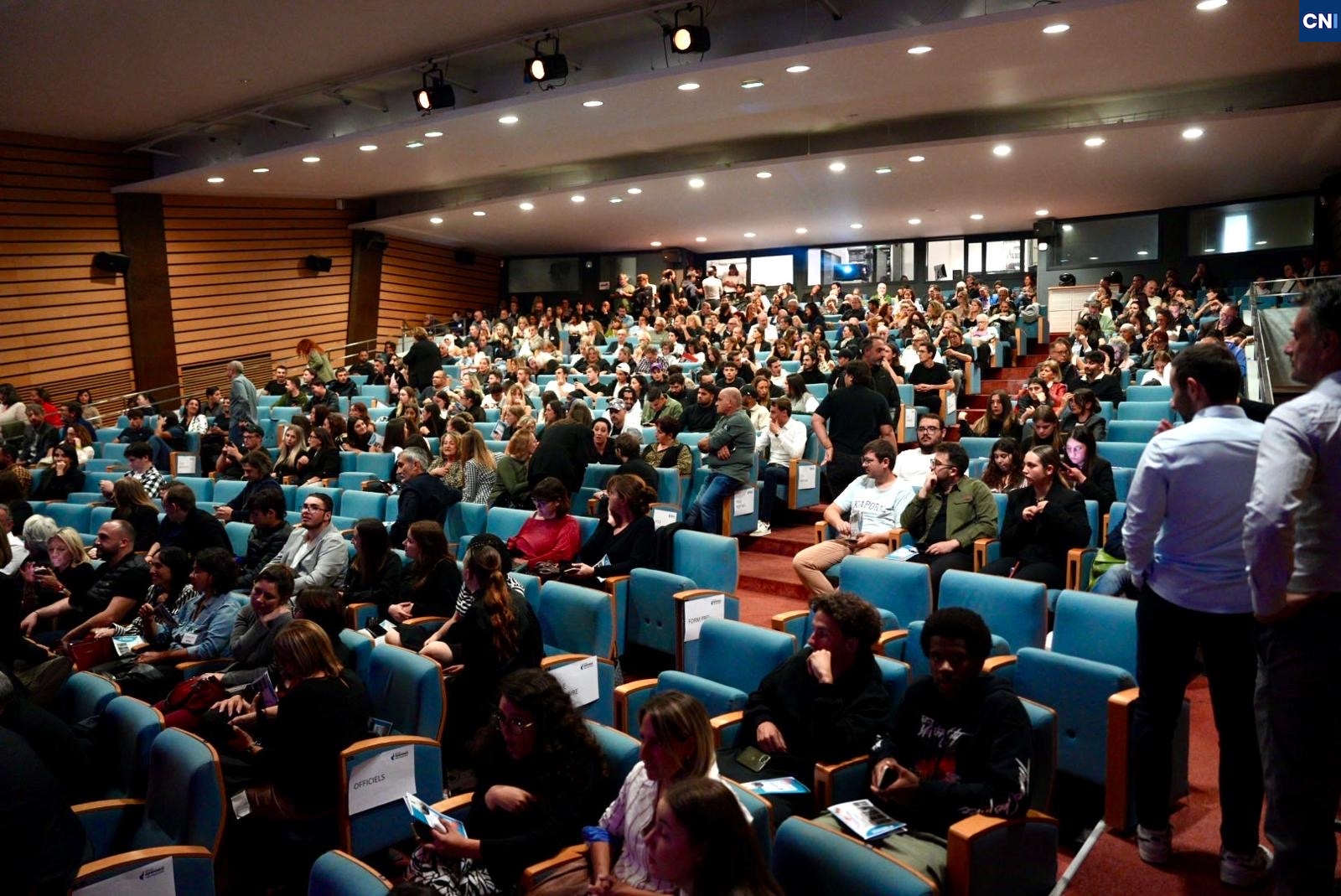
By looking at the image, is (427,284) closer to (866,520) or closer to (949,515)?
(866,520)

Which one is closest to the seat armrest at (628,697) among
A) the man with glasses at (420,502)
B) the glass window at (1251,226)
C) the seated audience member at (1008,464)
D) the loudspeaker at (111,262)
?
the seated audience member at (1008,464)

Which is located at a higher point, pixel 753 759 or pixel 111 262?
pixel 111 262

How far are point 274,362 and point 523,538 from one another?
9.81m

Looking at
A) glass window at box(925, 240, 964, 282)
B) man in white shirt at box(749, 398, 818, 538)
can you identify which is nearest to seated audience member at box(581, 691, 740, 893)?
→ man in white shirt at box(749, 398, 818, 538)

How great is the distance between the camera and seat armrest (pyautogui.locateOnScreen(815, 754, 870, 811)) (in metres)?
2.46

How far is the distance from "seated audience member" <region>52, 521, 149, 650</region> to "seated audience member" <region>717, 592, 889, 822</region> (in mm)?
3183

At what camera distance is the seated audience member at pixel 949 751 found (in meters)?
2.20

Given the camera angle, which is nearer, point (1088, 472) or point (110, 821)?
point (110, 821)

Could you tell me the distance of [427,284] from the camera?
53.8ft

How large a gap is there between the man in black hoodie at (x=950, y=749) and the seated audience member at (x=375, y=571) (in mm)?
2583

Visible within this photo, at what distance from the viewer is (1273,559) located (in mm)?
1886

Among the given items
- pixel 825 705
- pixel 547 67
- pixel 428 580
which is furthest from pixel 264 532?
pixel 547 67

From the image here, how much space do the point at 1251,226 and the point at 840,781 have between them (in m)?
13.4

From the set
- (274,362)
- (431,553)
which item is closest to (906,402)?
(431,553)
